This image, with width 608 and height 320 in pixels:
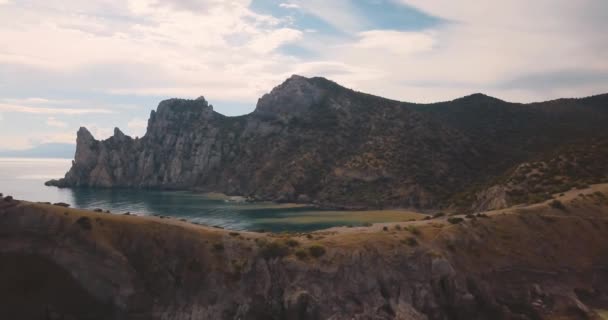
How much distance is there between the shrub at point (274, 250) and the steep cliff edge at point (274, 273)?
145 millimetres

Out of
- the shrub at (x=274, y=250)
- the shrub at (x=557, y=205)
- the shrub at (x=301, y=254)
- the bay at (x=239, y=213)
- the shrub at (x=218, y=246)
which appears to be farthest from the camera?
the bay at (x=239, y=213)

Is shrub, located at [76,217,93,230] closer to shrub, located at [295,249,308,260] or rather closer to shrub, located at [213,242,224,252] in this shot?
shrub, located at [213,242,224,252]

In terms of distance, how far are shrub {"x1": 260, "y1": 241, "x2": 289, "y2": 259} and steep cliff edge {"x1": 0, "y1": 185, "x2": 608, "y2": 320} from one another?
0.14 meters

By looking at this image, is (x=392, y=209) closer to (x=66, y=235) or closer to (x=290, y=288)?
(x=290, y=288)

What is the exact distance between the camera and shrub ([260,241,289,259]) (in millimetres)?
57094

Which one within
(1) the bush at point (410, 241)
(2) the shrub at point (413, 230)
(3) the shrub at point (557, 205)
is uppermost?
(3) the shrub at point (557, 205)

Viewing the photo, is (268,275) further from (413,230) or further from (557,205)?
(557,205)

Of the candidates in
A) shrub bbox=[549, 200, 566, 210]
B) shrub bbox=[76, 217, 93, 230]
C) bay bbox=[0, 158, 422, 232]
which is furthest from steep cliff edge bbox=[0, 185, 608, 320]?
Result: bay bbox=[0, 158, 422, 232]

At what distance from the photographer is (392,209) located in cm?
16138

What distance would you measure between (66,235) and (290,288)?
27937mm

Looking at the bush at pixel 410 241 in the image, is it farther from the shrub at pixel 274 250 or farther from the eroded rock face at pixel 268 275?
the shrub at pixel 274 250

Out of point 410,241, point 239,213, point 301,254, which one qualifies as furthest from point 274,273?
point 239,213

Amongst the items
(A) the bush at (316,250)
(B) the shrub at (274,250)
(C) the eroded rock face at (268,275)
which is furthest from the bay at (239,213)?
(C) the eroded rock face at (268,275)

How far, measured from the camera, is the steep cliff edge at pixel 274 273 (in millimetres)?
49812
